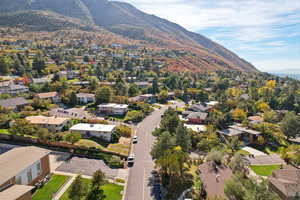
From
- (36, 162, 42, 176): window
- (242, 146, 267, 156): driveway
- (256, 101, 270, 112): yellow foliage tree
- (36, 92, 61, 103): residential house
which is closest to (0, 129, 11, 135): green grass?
(36, 162, 42, 176): window

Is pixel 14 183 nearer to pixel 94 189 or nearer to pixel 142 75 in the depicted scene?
pixel 94 189

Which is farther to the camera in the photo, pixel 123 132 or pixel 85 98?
pixel 85 98

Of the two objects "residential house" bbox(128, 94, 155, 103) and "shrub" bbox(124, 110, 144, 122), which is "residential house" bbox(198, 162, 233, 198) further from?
"residential house" bbox(128, 94, 155, 103)

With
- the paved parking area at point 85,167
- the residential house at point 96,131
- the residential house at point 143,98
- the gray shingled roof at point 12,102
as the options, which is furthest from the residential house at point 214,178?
the gray shingled roof at point 12,102

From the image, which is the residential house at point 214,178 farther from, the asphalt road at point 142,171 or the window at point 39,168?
the window at point 39,168

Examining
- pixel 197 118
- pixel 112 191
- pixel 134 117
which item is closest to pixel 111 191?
pixel 112 191

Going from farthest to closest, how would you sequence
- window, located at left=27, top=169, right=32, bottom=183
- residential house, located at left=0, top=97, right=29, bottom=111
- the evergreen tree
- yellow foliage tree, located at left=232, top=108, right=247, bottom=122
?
yellow foliage tree, located at left=232, top=108, right=247, bottom=122 → residential house, located at left=0, top=97, right=29, bottom=111 → window, located at left=27, top=169, right=32, bottom=183 → the evergreen tree

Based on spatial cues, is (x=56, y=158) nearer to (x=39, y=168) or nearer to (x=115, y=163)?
(x=39, y=168)
